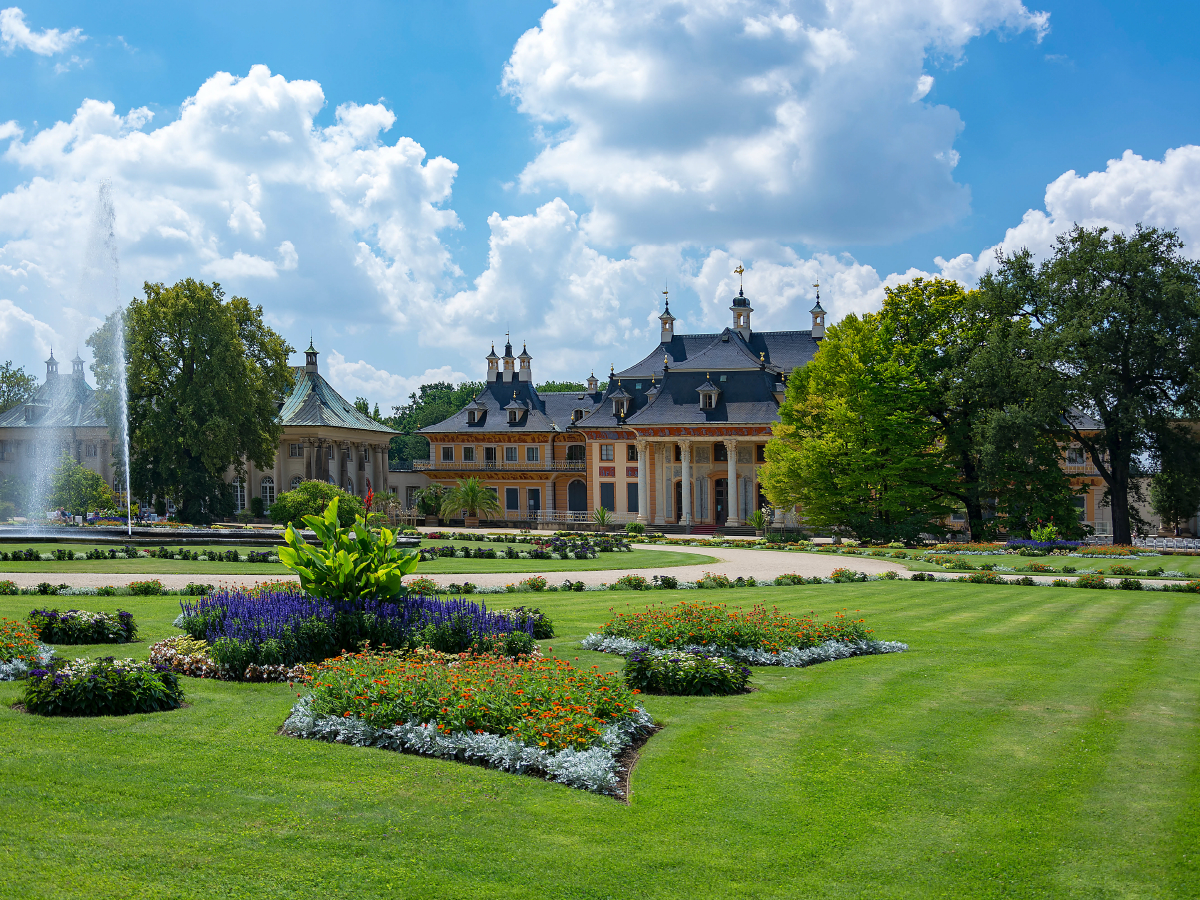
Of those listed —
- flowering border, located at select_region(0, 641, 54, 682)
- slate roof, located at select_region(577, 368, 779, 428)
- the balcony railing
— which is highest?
slate roof, located at select_region(577, 368, 779, 428)

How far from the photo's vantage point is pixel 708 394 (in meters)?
62.7

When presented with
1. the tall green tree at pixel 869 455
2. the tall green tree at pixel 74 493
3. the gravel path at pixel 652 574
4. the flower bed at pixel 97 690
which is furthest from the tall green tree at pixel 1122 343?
the tall green tree at pixel 74 493

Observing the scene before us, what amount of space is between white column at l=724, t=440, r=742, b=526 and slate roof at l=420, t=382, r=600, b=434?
1636 cm

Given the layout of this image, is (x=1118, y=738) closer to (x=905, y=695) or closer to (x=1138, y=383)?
(x=905, y=695)

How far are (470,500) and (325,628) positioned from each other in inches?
2116

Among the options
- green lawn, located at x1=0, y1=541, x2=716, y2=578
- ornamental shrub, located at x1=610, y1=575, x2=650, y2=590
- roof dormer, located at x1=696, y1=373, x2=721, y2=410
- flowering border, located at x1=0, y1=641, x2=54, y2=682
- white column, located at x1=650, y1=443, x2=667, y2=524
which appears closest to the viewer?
flowering border, located at x1=0, y1=641, x2=54, y2=682

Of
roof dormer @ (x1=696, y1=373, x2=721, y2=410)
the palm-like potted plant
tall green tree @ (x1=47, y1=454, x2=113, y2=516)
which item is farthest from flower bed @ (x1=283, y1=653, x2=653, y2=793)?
the palm-like potted plant

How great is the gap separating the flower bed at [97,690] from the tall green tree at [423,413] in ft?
320

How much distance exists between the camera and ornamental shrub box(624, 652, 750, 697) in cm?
1152

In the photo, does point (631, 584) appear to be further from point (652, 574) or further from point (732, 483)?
point (732, 483)

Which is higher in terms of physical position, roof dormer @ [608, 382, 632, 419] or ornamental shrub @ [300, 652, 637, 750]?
roof dormer @ [608, 382, 632, 419]

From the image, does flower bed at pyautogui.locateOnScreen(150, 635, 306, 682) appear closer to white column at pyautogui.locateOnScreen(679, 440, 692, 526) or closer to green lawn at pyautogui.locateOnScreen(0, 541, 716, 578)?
green lawn at pyautogui.locateOnScreen(0, 541, 716, 578)

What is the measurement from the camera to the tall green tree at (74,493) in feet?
166

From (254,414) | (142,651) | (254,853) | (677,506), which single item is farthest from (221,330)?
(254,853)
